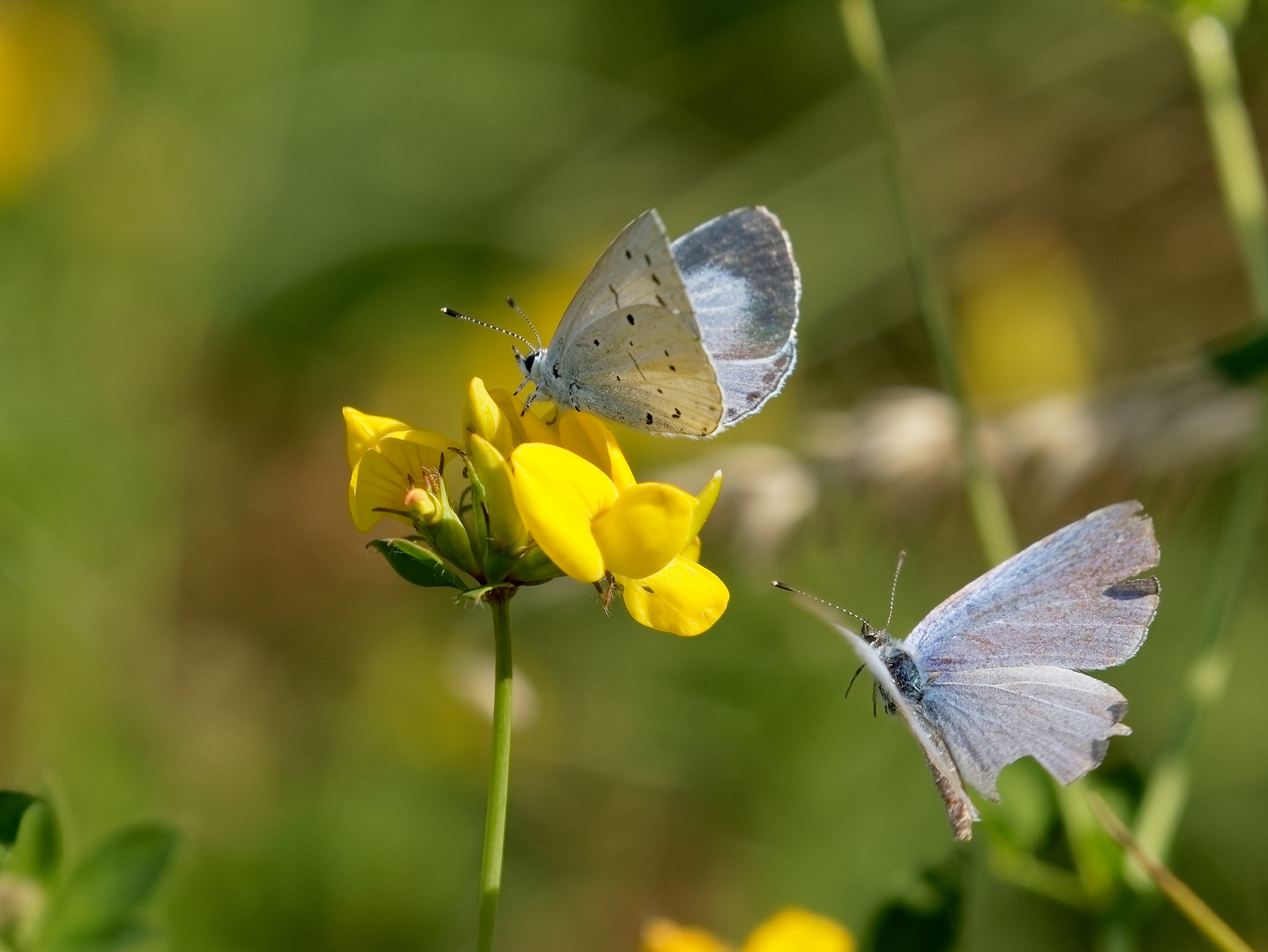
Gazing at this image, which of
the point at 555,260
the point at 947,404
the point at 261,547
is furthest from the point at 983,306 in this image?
the point at 261,547

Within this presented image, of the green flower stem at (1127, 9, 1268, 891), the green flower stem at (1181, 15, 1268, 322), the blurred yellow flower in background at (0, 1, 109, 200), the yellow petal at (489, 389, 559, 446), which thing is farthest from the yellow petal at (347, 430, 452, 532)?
the blurred yellow flower in background at (0, 1, 109, 200)

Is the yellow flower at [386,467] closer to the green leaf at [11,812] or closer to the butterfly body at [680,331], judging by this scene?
the butterfly body at [680,331]

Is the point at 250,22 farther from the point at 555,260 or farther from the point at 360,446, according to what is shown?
the point at 360,446

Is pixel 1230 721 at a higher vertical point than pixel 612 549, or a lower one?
lower

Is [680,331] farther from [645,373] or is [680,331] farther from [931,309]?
[931,309]

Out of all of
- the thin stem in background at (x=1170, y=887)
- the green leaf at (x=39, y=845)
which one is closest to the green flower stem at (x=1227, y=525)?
the thin stem in background at (x=1170, y=887)
